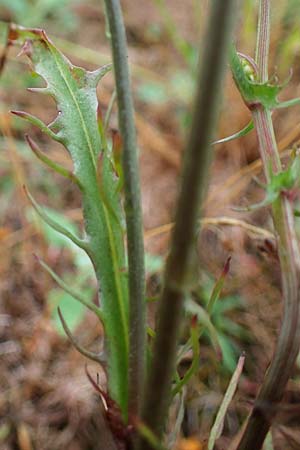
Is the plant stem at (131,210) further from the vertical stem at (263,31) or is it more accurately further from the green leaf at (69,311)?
the green leaf at (69,311)

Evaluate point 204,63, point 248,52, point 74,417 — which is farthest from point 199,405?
point 248,52

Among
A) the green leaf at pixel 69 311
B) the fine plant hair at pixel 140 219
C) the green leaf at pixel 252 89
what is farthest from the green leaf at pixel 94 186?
the green leaf at pixel 69 311

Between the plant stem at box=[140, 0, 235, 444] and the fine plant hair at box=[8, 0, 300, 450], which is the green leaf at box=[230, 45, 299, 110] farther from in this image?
the plant stem at box=[140, 0, 235, 444]

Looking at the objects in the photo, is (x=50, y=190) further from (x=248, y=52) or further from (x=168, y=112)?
(x=248, y=52)

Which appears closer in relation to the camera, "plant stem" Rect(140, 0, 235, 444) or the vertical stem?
"plant stem" Rect(140, 0, 235, 444)

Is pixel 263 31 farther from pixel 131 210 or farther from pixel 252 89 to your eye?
pixel 131 210

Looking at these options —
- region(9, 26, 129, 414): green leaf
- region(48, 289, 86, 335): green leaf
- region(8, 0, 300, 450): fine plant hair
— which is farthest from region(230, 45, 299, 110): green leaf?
region(48, 289, 86, 335): green leaf

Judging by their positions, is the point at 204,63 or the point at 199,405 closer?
the point at 204,63
